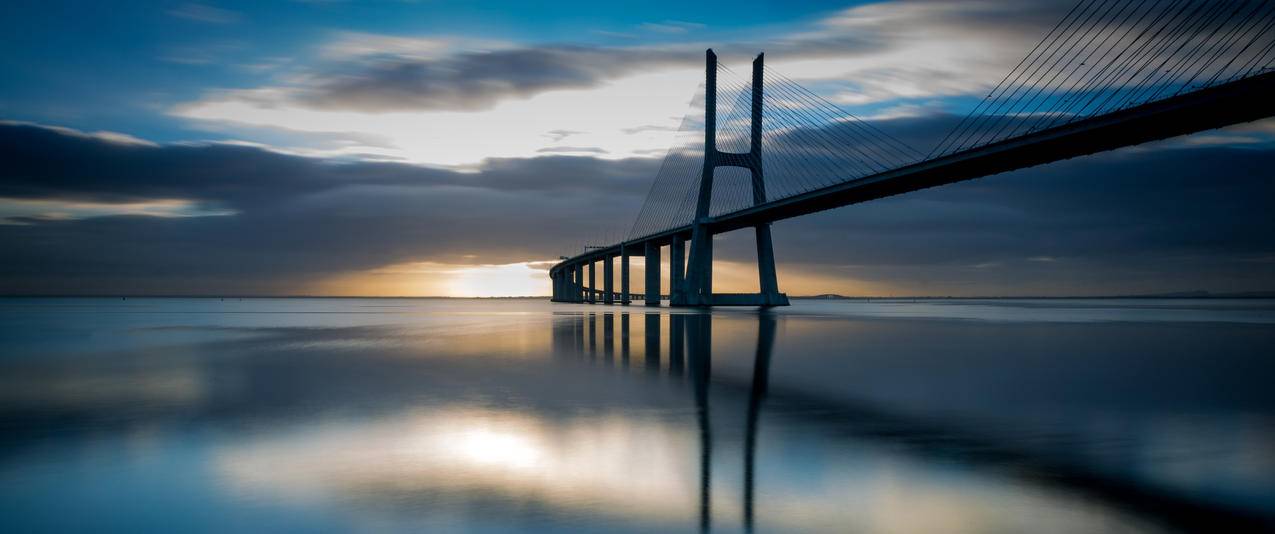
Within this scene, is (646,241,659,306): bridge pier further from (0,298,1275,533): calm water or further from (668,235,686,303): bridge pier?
(0,298,1275,533): calm water

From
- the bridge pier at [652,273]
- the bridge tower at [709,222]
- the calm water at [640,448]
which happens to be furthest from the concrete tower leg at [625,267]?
the calm water at [640,448]

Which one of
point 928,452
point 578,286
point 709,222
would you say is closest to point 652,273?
point 709,222

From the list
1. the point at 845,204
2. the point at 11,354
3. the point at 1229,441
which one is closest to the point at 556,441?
the point at 1229,441

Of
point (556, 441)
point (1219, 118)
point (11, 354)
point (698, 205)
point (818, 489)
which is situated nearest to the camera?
point (818, 489)

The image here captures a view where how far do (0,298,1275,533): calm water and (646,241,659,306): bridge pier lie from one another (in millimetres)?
62428

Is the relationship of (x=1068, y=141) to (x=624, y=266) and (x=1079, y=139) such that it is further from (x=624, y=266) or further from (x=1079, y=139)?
(x=624, y=266)

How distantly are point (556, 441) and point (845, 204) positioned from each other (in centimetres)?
4330

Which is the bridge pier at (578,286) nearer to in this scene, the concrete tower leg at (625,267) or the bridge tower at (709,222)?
the concrete tower leg at (625,267)

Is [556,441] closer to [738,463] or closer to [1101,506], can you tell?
[738,463]

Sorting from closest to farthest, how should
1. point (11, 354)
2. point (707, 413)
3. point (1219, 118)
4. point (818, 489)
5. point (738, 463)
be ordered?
point (818, 489) → point (738, 463) → point (707, 413) → point (11, 354) → point (1219, 118)

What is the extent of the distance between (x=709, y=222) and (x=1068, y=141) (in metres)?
33.3

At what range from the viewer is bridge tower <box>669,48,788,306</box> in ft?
203

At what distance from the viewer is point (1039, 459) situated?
714cm

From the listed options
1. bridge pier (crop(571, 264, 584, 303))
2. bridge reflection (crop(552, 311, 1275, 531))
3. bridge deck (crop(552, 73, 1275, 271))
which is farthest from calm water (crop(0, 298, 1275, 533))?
bridge pier (crop(571, 264, 584, 303))
